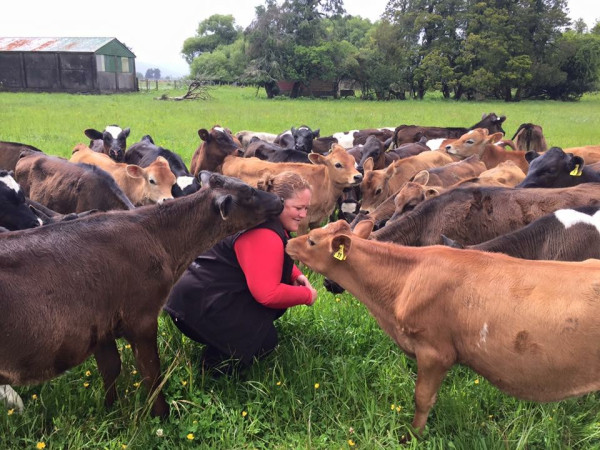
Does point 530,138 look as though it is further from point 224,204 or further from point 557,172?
point 224,204

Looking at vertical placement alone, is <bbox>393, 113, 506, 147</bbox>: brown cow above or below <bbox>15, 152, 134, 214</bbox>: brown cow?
above

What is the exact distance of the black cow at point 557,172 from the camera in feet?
24.4

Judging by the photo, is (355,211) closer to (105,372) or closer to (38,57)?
(105,372)

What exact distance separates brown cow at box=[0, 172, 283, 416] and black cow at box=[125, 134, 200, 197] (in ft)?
13.0

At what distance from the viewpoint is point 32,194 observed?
797cm

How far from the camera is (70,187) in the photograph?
7.52 meters

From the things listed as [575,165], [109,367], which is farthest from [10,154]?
[575,165]

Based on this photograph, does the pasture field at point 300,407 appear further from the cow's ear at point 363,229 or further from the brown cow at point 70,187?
the brown cow at point 70,187

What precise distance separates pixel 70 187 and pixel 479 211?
561cm

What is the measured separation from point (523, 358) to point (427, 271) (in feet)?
2.71

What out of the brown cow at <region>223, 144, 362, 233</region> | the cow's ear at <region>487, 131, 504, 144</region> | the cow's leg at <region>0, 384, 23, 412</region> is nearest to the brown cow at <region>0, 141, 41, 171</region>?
the brown cow at <region>223, 144, 362, 233</region>

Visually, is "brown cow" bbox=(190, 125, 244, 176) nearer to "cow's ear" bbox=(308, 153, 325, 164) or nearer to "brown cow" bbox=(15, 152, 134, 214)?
"cow's ear" bbox=(308, 153, 325, 164)

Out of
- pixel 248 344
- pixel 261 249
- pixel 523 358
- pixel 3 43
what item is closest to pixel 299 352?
pixel 248 344

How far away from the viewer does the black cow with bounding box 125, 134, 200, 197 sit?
8297mm
